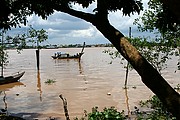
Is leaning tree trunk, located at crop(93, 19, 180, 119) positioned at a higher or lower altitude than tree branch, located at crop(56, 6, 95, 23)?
lower

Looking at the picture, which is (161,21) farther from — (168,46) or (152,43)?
(152,43)

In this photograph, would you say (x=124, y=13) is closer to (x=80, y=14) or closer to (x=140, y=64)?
(x=80, y=14)

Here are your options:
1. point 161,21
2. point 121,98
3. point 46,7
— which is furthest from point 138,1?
point 121,98

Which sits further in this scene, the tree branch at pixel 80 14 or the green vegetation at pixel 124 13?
the tree branch at pixel 80 14

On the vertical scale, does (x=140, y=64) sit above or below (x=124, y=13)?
below

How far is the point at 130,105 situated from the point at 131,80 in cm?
1324

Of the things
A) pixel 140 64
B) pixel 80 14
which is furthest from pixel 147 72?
pixel 80 14

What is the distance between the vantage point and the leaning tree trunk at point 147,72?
359cm

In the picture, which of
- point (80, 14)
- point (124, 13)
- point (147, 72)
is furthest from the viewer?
point (124, 13)

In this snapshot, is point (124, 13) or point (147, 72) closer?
point (147, 72)

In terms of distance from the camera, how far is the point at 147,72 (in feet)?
12.2

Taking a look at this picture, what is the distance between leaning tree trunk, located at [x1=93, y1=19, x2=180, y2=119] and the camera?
359 cm

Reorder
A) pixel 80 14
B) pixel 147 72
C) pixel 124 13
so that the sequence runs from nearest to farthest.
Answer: pixel 147 72, pixel 80 14, pixel 124 13

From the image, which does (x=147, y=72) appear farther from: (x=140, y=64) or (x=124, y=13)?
(x=124, y=13)
